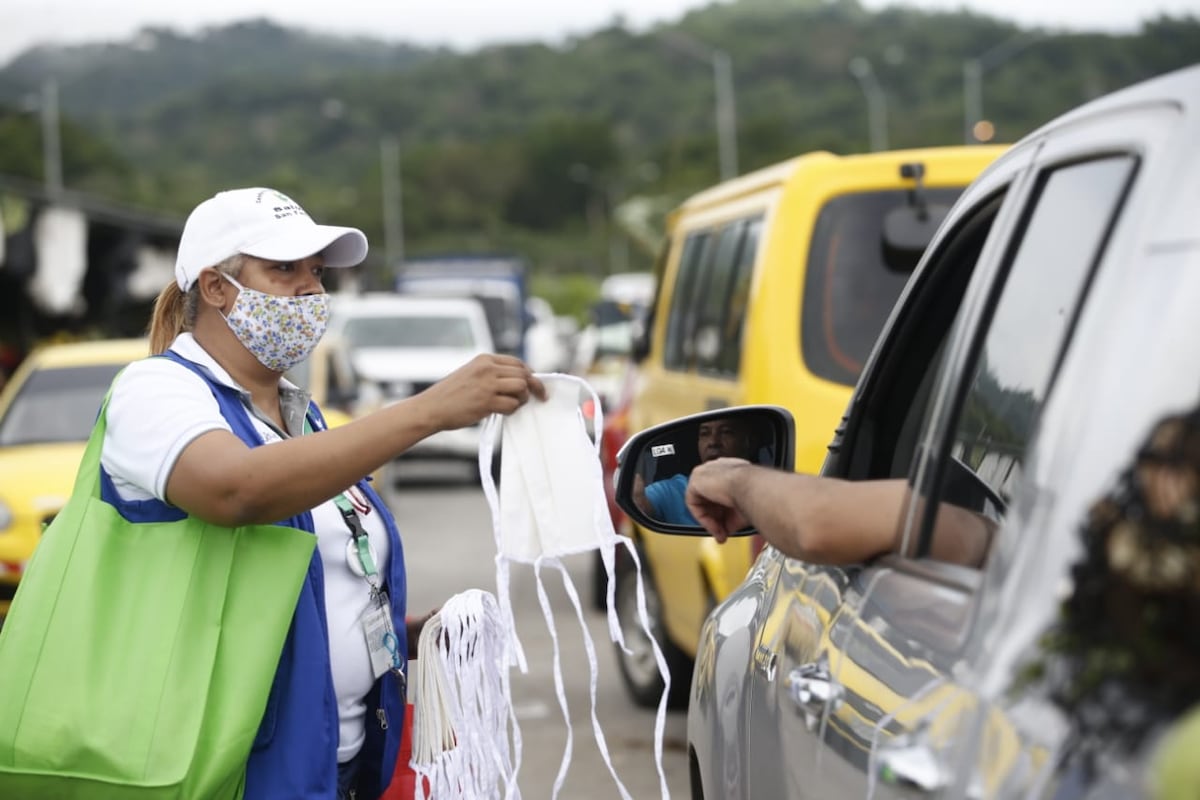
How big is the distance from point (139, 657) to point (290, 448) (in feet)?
1.23

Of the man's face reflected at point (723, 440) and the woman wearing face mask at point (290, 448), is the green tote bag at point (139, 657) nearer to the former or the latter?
the woman wearing face mask at point (290, 448)

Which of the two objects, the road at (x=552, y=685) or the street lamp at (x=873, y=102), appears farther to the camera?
the street lamp at (x=873, y=102)

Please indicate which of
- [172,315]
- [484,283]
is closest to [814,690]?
[172,315]

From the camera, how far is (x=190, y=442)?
2.88 metres

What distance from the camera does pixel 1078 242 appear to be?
6.88 ft

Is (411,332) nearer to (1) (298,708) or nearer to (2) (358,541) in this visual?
(2) (358,541)

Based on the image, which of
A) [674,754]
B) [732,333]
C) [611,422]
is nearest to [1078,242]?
[732,333]

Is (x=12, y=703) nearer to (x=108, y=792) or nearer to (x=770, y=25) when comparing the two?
(x=108, y=792)

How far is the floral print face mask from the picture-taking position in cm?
326

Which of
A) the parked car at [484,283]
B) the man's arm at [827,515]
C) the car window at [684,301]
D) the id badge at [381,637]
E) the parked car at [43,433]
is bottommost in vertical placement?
the parked car at [484,283]

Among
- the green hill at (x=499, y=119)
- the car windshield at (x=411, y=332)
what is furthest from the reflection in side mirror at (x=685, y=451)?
the green hill at (x=499, y=119)

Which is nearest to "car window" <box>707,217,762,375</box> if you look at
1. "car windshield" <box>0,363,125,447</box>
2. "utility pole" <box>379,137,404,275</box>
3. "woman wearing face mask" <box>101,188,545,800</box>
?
"woman wearing face mask" <box>101,188,545,800</box>

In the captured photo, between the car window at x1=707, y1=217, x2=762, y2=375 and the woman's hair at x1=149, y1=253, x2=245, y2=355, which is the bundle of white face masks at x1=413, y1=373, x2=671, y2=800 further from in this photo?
the car window at x1=707, y1=217, x2=762, y2=375

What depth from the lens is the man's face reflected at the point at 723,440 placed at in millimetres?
3105
